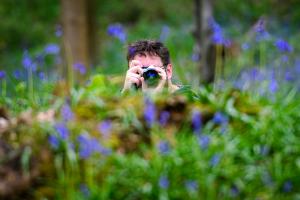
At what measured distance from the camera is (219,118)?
2.93 meters

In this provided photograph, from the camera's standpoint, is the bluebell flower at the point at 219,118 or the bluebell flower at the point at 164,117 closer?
the bluebell flower at the point at 219,118

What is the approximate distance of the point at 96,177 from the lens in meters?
2.80

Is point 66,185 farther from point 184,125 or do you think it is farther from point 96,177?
point 184,125

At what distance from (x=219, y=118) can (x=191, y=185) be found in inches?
15.5

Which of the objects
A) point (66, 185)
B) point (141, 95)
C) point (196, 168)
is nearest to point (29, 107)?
point (141, 95)

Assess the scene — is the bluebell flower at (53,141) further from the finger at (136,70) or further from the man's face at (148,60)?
the man's face at (148,60)

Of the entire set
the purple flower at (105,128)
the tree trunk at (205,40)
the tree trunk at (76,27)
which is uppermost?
the tree trunk at (76,27)

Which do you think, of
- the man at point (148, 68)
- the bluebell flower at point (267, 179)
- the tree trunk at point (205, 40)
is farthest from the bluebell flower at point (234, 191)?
the tree trunk at point (205, 40)

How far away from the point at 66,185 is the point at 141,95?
74cm

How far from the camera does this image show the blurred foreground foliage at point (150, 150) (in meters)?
2.75

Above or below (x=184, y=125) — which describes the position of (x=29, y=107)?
above

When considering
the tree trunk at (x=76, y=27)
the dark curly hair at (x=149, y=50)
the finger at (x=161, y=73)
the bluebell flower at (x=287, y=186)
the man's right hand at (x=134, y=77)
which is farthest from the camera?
the tree trunk at (x=76, y=27)

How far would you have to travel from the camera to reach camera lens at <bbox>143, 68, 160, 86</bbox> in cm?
376

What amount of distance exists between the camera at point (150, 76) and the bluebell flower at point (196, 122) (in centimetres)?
68
